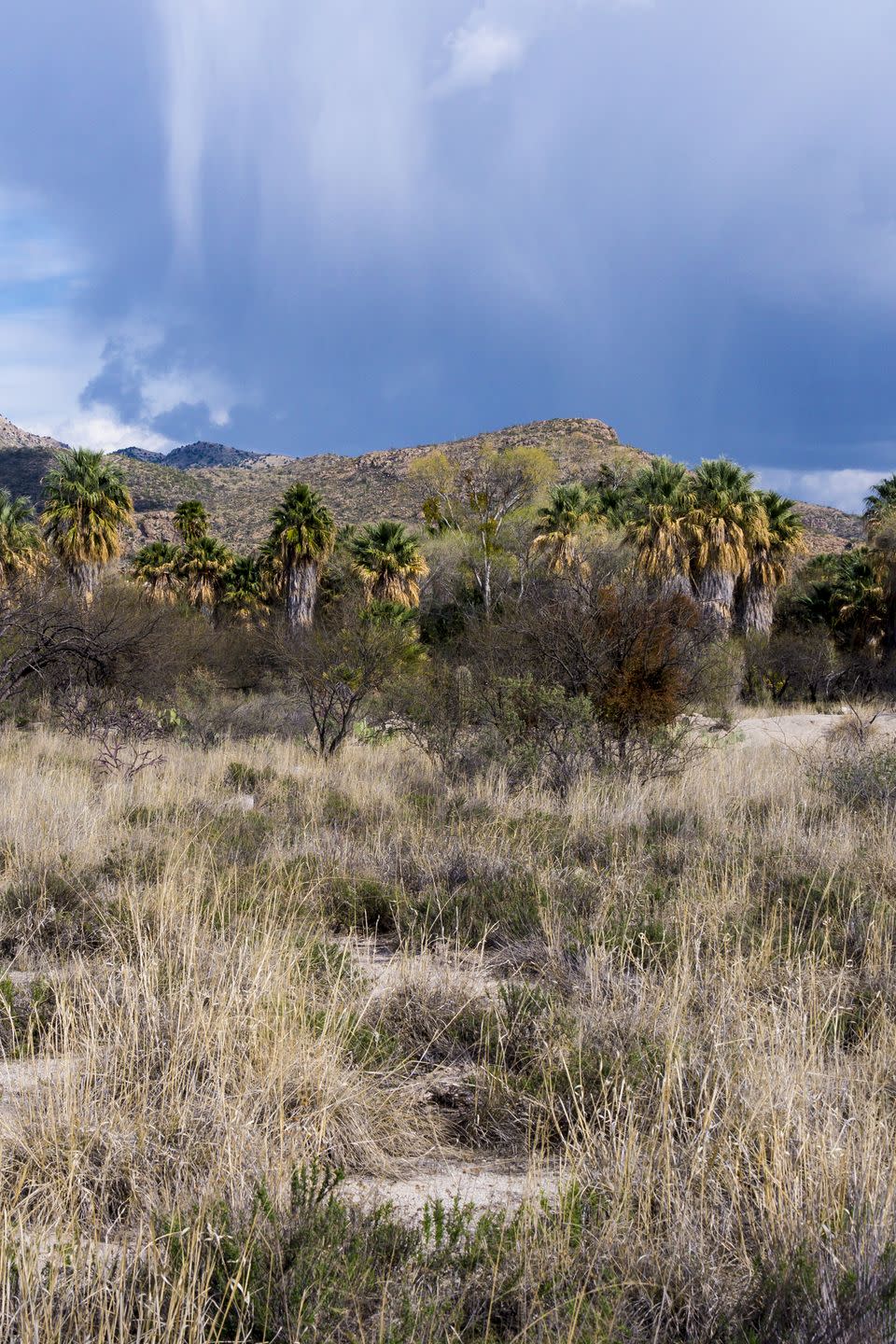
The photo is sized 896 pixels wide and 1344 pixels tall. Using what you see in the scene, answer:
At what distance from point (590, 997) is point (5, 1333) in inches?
99.1

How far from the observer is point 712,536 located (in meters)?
30.3

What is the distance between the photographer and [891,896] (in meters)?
5.48

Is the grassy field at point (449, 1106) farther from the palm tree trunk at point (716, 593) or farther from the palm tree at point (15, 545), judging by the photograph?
the palm tree at point (15, 545)

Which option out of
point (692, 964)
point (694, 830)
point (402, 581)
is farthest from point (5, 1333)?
point (402, 581)

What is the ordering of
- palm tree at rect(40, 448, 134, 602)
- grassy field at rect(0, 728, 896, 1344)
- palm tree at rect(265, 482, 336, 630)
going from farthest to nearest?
palm tree at rect(265, 482, 336, 630) < palm tree at rect(40, 448, 134, 602) < grassy field at rect(0, 728, 896, 1344)

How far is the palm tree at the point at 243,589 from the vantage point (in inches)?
1626

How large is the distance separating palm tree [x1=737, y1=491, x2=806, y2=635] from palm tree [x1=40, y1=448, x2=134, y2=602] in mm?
24316

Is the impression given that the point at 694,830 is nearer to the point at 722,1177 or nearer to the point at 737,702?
the point at 722,1177

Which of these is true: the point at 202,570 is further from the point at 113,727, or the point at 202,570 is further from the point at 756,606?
the point at 113,727

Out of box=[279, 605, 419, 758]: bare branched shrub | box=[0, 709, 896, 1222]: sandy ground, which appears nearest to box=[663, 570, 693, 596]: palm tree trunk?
box=[279, 605, 419, 758]: bare branched shrub

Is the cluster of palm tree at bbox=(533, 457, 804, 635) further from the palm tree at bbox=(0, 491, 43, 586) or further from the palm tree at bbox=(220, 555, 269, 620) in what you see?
the palm tree at bbox=(0, 491, 43, 586)

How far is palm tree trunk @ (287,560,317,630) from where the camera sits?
36.2m

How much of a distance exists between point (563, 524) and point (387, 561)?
7800mm

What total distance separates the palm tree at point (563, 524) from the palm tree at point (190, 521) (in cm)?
1703
